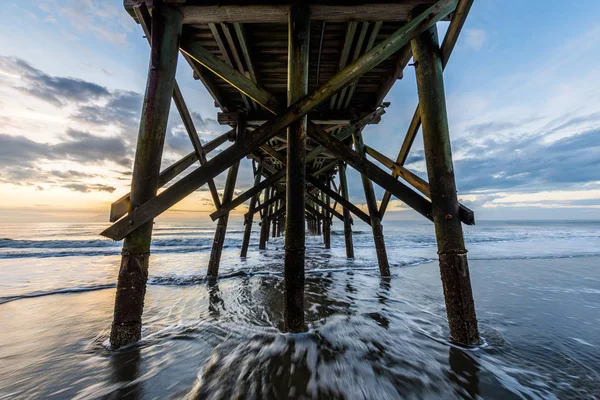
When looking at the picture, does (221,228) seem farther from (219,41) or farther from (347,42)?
(347,42)

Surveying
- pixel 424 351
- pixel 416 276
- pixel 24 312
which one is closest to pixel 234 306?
pixel 424 351

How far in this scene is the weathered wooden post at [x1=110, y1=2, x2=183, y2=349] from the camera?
6.53ft

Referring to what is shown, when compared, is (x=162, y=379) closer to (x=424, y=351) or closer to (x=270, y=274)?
(x=424, y=351)

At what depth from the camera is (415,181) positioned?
2680mm

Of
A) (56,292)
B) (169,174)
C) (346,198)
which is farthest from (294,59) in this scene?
(56,292)

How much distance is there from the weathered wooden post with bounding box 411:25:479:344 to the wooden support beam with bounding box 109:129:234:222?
2.62 metres

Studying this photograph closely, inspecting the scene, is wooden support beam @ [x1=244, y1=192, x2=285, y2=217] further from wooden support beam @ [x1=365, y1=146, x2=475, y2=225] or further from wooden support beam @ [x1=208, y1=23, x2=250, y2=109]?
wooden support beam @ [x1=208, y1=23, x2=250, y2=109]

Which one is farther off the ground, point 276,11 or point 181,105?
point 276,11

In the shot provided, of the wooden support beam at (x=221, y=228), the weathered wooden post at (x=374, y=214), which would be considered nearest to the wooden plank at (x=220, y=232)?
the wooden support beam at (x=221, y=228)

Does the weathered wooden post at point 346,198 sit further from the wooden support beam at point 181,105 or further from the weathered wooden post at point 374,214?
the wooden support beam at point 181,105

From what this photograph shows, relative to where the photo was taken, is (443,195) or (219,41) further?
(219,41)

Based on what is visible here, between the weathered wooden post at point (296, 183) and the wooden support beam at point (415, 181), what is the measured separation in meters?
1.28

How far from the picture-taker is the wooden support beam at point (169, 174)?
6.50 ft

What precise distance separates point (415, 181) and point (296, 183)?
138 centimetres
